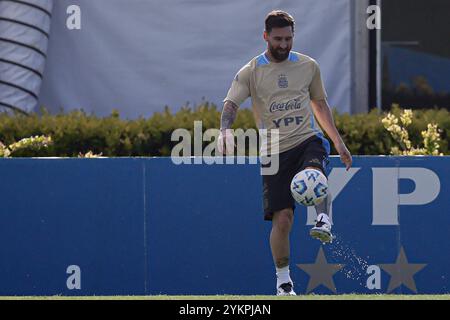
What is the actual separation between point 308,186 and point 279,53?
1.04 meters

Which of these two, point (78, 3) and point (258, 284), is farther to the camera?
point (78, 3)

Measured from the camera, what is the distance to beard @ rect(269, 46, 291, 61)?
10.6 m

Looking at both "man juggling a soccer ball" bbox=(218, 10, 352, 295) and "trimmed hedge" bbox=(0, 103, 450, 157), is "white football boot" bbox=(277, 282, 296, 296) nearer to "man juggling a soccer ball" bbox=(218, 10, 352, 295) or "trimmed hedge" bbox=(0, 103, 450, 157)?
"man juggling a soccer ball" bbox=(218, 10, 352, 295)

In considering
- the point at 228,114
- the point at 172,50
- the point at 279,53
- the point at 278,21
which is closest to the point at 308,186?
the point at 228,114

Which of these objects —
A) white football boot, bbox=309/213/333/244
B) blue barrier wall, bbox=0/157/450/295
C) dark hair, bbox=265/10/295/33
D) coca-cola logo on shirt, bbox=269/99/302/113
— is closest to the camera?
white football boot, bbox=309/213/333/244

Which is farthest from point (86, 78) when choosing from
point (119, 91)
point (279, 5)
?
point (279, 5)

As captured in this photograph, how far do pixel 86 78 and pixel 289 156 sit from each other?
6.11m

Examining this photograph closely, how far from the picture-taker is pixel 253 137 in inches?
543

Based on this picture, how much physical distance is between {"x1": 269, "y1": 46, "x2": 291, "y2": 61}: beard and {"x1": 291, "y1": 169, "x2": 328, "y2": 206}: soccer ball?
0.88 m

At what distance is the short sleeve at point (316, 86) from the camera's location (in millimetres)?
10758
